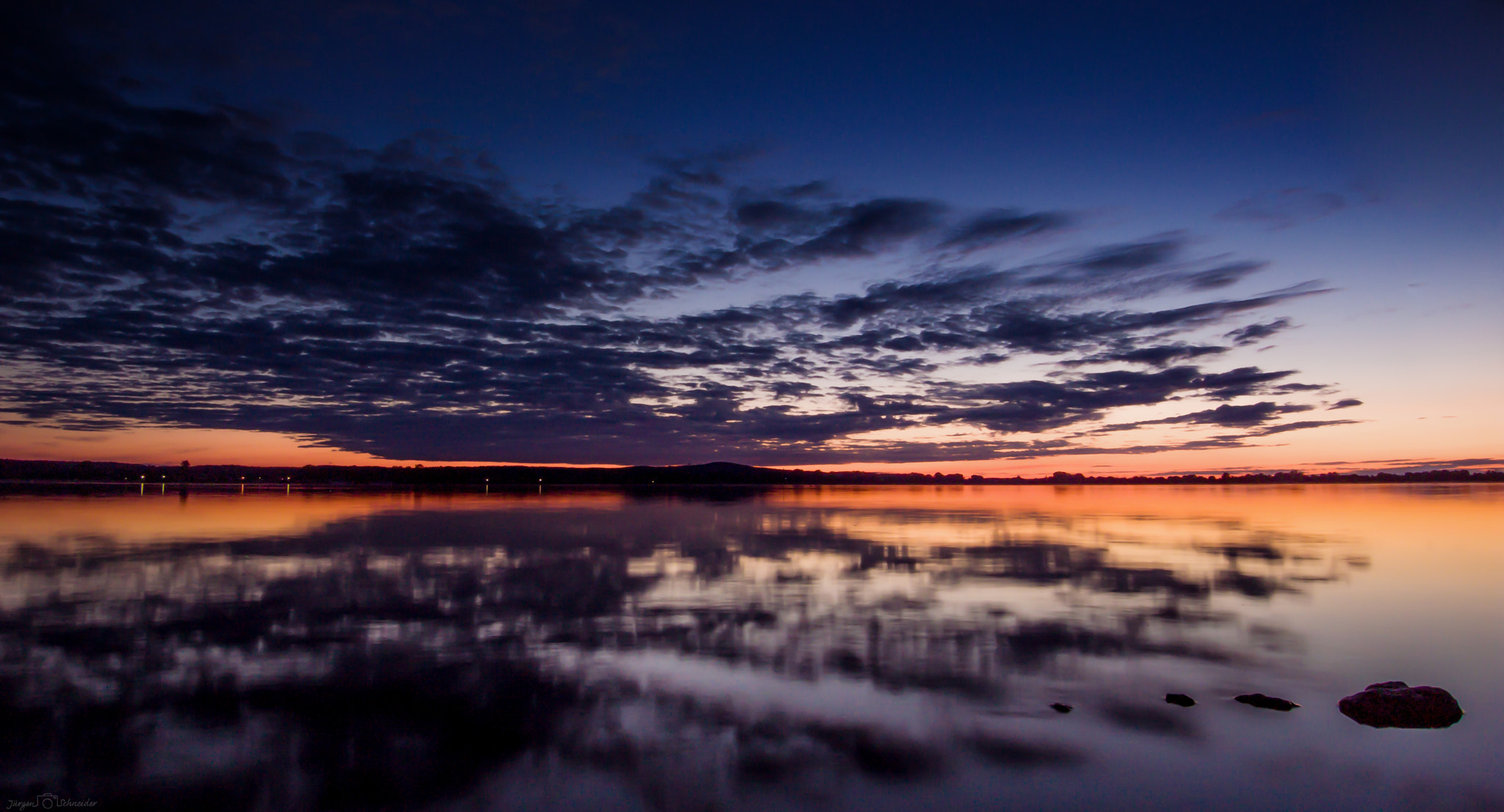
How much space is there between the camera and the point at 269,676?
1053 centimetres

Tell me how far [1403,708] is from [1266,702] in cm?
154

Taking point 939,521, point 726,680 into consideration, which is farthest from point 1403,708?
point 939,521

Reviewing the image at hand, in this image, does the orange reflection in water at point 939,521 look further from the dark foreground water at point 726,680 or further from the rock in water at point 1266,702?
the rock in water at point 1266,702

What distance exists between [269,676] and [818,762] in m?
8.15

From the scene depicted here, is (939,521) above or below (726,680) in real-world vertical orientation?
below

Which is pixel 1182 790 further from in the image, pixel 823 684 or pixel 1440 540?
pixel 1440 540

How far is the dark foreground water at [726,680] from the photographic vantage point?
7.45 m

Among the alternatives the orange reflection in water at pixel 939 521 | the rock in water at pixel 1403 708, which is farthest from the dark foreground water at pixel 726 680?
the orange reflection in water at pixel 939 521

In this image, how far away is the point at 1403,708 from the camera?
9.55 metres

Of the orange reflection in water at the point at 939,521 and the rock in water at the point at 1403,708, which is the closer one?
the rock in water at the point at 1403,708

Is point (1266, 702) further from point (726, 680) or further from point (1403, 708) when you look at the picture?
point (726, 680)

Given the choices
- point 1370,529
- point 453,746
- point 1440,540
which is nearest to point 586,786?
point 453,746

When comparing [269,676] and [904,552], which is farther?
[904,552]

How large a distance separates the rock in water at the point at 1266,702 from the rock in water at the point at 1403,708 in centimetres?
63
